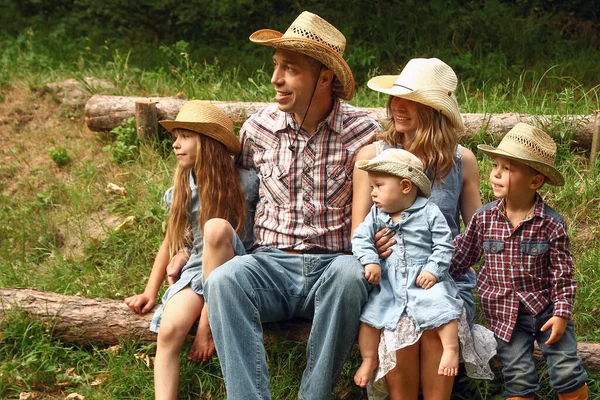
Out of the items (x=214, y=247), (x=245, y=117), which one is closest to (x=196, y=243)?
(x=214, y=247)

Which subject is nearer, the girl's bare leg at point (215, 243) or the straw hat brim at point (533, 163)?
the straw hat brim at point (533, 163)

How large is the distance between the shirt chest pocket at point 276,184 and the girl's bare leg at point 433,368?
112 centimetres

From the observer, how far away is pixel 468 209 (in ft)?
14.7

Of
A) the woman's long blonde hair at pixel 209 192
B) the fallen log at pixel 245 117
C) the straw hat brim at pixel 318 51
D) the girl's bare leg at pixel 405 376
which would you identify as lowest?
the girl's bare leg at pixel 405 376

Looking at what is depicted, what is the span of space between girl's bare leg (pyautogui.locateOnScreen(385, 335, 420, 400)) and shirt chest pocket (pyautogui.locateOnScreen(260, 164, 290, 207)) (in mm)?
1089

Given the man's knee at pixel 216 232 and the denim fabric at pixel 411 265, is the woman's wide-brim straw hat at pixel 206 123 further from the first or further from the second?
the denim fabric at pixel 411 265

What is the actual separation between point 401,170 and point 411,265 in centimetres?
46

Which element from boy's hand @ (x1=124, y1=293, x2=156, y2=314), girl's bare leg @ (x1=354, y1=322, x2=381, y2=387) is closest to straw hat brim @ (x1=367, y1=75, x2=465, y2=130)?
girl's bare leg @ (x1=354, y1=322, x2=381, y2=387)

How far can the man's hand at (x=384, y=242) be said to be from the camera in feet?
13.3

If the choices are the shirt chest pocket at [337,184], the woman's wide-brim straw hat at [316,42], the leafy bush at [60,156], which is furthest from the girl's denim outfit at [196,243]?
the leafy bush at [60,156]

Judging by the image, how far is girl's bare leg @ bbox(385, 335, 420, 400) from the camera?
3887 millimetres

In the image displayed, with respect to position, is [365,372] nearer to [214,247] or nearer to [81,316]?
[214,247]

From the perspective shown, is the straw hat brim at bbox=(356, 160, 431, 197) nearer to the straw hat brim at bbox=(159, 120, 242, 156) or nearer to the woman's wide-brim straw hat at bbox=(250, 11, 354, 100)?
the woman's wide-brim straw hat at bbox=(250, 11, 354, 100)

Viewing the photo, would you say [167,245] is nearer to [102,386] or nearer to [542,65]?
[102,386]
